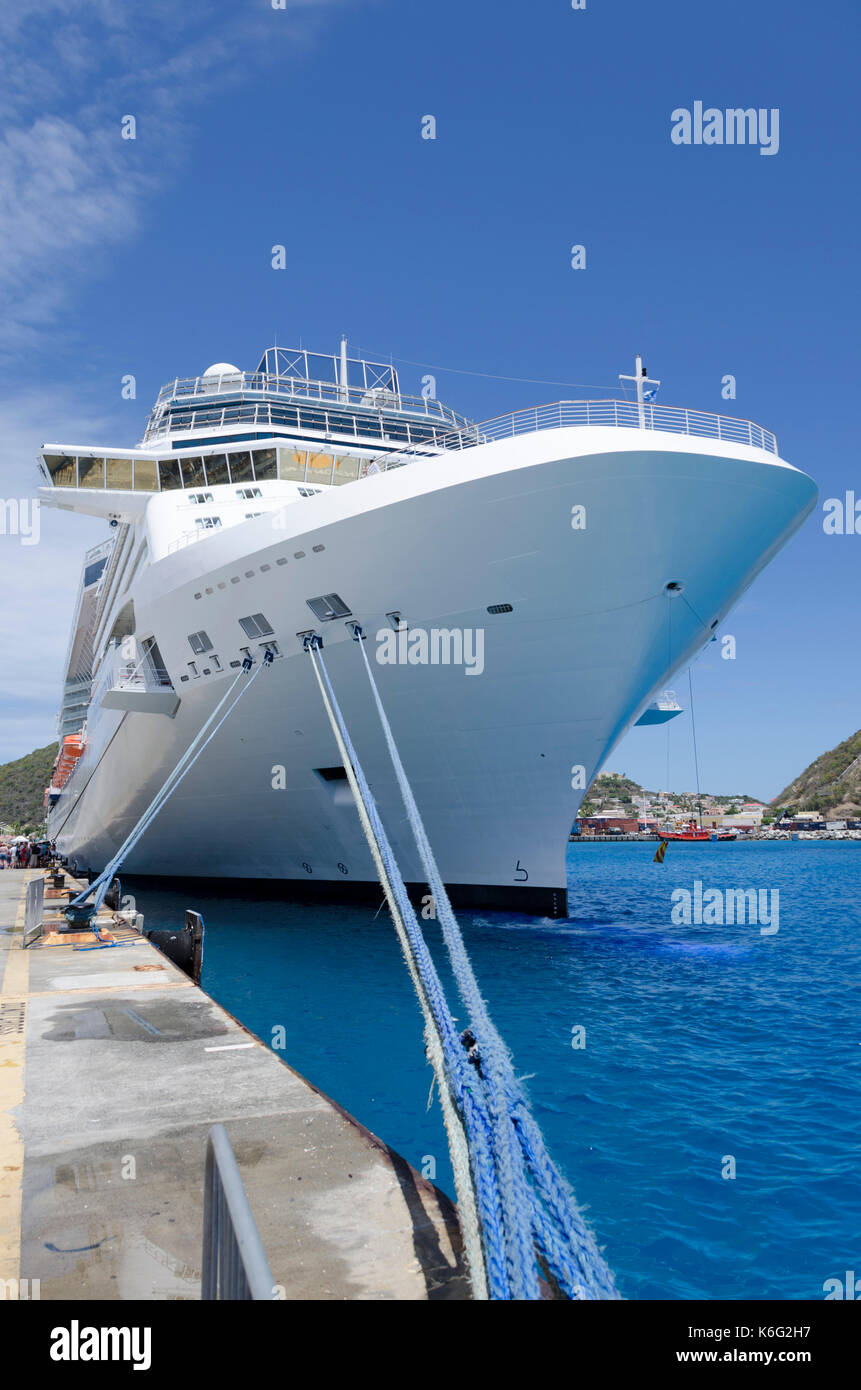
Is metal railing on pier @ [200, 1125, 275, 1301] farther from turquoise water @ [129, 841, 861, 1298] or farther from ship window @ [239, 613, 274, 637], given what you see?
ship window @ [239, 613, 274, 637]

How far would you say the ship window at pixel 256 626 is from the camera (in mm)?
15914

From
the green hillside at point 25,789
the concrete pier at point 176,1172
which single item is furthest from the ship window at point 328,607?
the green hillside at point 25,789

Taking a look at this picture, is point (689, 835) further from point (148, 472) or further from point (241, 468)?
point (148, 472)

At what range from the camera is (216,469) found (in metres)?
20.1

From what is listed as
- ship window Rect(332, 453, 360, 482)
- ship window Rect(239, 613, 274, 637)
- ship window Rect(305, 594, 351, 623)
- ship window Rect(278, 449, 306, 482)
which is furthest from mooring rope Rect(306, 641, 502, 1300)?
ship window Rect(332, 453, 360, 482)

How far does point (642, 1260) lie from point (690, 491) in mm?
9833

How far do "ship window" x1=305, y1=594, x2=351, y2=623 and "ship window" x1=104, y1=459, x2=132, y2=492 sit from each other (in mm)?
7917

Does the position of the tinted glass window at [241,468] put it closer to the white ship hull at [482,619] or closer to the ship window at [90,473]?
the ship window at [90,473]

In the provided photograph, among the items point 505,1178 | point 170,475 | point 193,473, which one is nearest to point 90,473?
point 170,475

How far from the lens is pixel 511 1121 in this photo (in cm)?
494

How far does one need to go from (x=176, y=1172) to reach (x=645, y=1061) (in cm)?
668

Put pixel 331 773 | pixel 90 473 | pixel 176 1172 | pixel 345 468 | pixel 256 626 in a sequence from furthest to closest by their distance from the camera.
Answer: pixel 345 468
pixel 90 473
pixel 331 773
pixel 256 626
pixel 176 1172

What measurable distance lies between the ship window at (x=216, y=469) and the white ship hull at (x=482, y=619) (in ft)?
9.80

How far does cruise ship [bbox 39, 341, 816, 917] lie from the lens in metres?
12.8
